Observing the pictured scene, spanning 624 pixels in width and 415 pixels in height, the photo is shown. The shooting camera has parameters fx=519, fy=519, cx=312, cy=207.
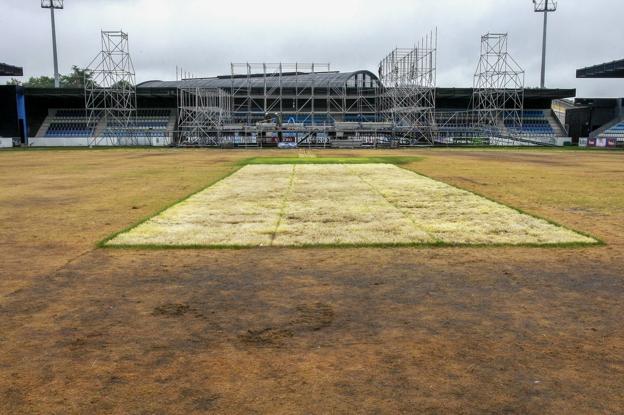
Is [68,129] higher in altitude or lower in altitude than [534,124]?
lower

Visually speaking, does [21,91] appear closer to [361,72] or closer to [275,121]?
[275,121]

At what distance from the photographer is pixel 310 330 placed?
5035mm

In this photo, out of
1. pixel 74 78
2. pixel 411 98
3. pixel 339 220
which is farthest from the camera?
pixel 74 78

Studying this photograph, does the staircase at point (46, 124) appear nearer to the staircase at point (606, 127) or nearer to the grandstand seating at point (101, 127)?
the grandstand seating at point (101, 127)

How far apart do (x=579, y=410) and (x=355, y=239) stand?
5599mm

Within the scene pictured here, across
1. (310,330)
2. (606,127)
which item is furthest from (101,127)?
(310,330)

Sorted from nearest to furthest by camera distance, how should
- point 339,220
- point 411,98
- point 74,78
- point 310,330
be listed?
point 310,330, point 339,220, point 411,98, point 74,78

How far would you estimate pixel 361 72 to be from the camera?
243 feet

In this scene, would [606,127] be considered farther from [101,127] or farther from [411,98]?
[101,127]

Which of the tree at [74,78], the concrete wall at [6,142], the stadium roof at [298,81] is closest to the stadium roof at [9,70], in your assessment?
the concrete wall at [6,142]

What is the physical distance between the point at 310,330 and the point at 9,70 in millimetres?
68308

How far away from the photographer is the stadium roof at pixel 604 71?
5856cm

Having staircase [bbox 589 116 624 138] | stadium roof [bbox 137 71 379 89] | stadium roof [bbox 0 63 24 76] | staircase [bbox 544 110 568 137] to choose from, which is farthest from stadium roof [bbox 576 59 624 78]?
stadium roof [bbox 0 63 24 76]

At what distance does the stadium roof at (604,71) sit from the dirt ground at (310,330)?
5959 cm
